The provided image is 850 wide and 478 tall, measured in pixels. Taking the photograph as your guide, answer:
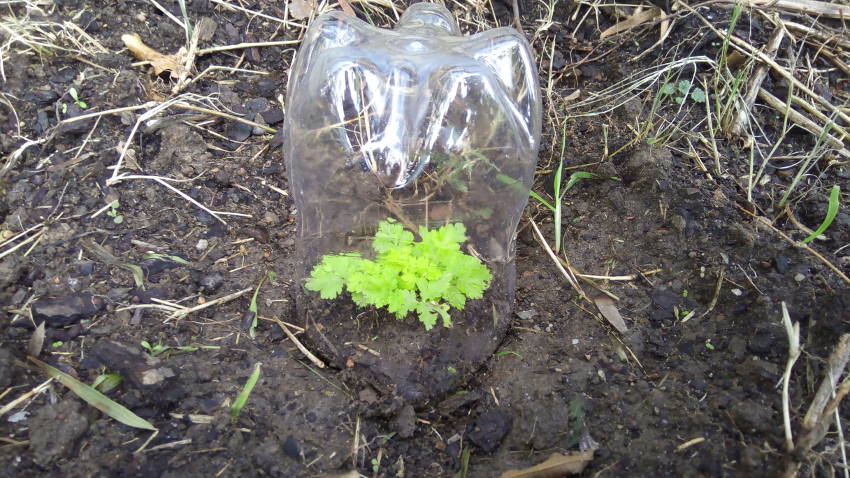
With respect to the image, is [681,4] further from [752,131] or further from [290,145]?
[290,145]

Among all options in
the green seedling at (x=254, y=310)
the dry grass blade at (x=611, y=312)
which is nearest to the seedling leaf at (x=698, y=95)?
the dry grass blade at (x=611, y=312)

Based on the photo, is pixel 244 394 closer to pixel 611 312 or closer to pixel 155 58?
pixel 611 312

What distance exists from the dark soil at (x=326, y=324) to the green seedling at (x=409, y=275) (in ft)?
0.62

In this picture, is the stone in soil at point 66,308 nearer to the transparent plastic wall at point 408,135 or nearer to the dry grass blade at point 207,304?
the dry grass blade at point 207,304

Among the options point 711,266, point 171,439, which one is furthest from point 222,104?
point 711,266

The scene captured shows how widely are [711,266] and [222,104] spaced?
2.05 metres

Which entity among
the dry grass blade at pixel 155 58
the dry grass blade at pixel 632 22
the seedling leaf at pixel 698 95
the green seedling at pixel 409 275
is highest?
the dry grass blade at pixel 632 22

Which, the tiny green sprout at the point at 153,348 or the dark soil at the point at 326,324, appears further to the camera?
the tiny green sprout at the point at 153,348

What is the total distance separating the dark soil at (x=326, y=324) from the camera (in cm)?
179

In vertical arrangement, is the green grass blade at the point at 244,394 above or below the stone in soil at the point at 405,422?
above

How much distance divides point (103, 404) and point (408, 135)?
122 centimetres

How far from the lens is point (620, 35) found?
3.04 m

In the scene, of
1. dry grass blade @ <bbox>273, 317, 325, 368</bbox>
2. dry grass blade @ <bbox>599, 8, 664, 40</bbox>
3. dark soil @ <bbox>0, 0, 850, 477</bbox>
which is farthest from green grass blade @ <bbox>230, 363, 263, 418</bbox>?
dry grass blade @ <bbox>599, 8, 664, 40</bbox>

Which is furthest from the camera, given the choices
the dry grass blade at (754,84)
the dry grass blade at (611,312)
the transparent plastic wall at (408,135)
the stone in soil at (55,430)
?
the dry grass blade at (754,84)
